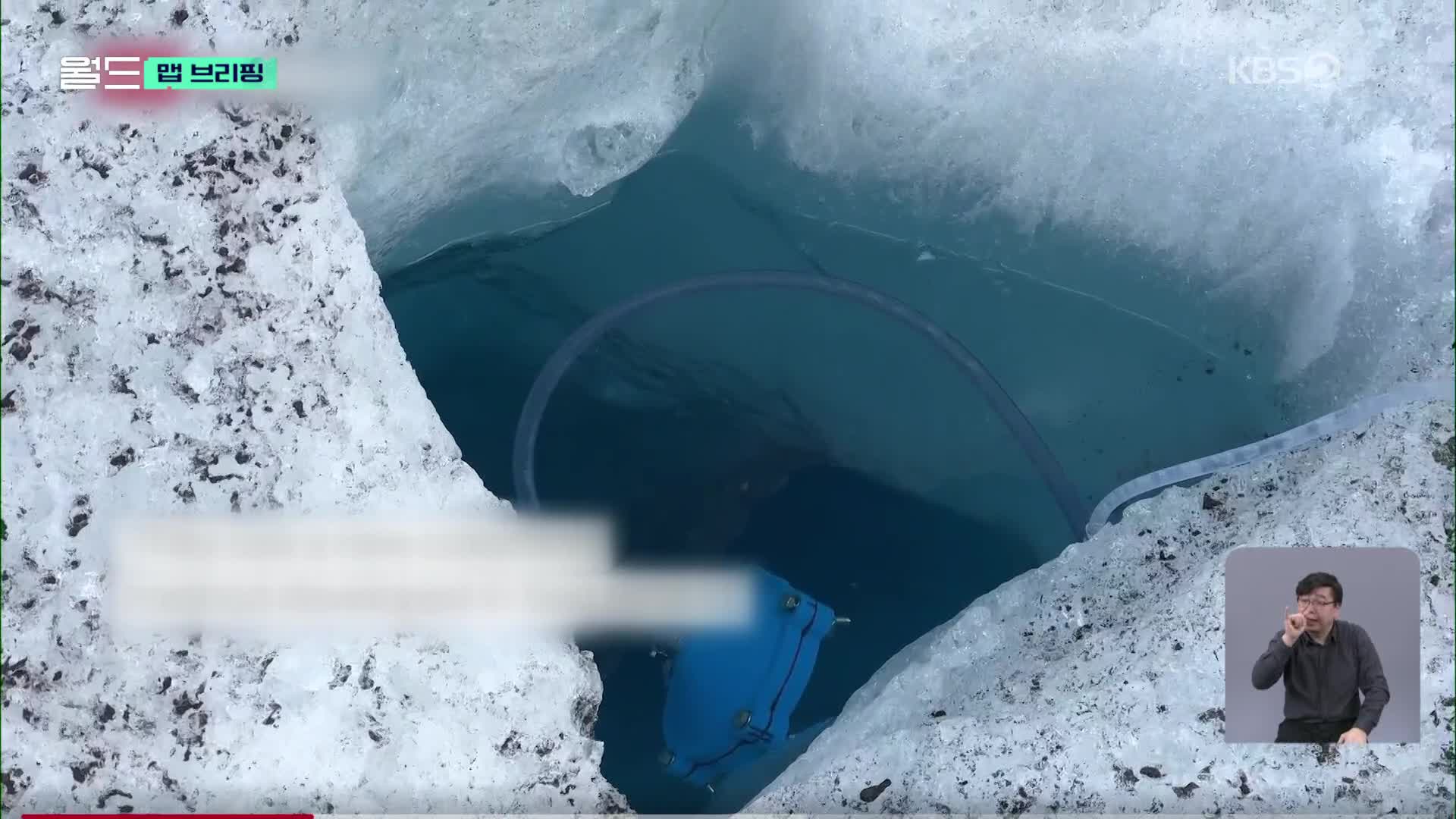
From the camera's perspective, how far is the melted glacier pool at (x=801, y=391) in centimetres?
463

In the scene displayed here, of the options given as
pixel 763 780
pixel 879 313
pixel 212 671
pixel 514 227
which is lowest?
pixel 763 780

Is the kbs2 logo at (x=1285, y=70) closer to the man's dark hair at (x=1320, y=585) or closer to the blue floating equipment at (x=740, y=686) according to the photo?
the man's dark hair at (x=1320, y=585)

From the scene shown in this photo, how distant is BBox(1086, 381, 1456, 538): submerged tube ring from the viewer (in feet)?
11.7

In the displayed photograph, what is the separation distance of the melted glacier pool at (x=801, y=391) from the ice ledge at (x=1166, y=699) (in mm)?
1032

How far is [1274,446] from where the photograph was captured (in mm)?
4109

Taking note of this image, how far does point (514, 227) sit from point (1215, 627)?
3.67 meters

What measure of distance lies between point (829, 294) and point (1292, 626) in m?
2.57

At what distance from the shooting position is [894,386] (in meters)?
4.79

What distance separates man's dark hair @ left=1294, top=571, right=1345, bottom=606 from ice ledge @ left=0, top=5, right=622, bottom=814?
244 centimetres

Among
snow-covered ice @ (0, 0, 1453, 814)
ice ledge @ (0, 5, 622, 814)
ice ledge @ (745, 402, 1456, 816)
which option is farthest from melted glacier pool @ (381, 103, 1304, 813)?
ice ledge @ (0, 5, 622, 814)

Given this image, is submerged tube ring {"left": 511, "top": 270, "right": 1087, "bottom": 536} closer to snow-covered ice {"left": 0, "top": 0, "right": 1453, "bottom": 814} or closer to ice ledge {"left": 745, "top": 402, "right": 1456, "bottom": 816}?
ice ledge {"left": 745, "top": 402, "right": 1456, "bottom": 816}

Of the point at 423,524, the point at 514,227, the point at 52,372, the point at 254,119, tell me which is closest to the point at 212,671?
the point at 423,524

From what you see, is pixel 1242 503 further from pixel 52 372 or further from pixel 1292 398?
pixel 52 372

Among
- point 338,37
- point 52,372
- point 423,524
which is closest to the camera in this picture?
point 52,372
